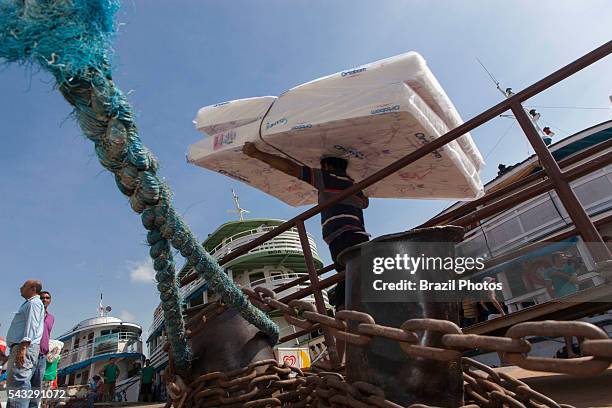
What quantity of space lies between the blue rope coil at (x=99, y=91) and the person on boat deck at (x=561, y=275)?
6640 millimetres

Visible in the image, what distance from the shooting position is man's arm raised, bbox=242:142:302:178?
338cm

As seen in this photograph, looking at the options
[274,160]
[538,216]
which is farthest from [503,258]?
[538,216]

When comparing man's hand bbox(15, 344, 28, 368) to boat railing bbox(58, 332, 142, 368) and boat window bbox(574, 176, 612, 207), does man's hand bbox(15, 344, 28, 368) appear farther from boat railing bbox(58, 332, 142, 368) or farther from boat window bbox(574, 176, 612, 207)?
boat railing bbox(58, 332, 142, 368)

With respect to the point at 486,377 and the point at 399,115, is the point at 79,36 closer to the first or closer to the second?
the point at 486,377

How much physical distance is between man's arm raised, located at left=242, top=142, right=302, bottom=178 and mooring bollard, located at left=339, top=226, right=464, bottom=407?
2.08 m

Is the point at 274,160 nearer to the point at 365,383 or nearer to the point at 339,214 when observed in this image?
the point at 339,214

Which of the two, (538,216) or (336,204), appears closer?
(336,204)

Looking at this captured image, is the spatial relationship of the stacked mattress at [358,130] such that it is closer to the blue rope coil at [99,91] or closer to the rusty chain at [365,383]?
the rusty chain at [365,383]

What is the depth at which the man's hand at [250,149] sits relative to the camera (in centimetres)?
335

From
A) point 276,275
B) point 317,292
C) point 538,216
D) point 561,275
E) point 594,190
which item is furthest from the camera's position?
point 276,275

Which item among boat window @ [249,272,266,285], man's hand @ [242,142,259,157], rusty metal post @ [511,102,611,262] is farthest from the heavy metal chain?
boat window @ [249,272,266,285]

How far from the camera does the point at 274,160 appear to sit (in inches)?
138

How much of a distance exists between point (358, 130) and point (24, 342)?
4.14 metres

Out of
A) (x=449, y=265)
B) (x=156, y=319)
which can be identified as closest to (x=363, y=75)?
(x=449, y=265)
